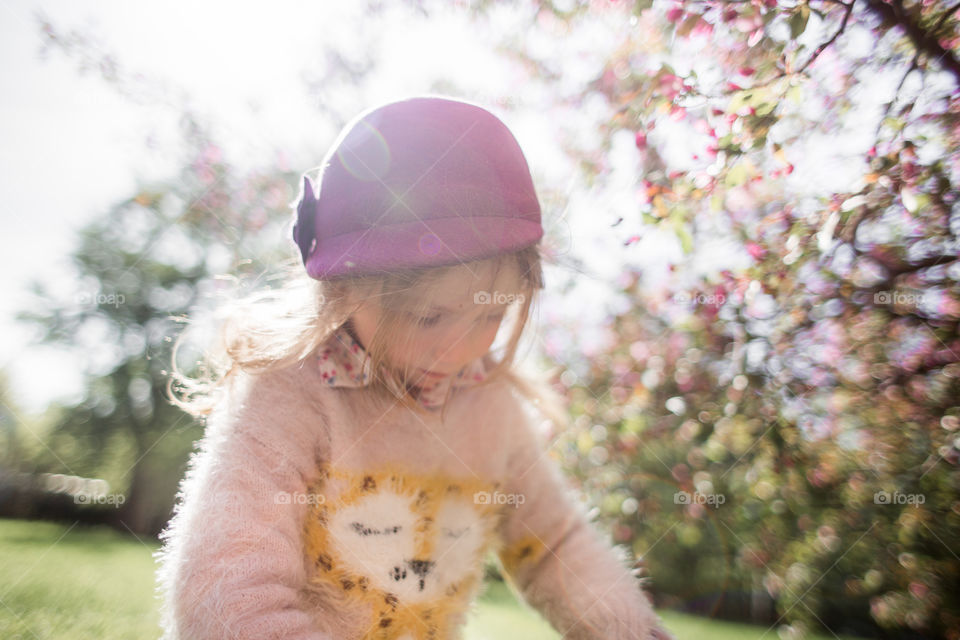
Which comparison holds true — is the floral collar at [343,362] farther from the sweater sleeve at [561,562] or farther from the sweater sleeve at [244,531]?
the sweater sleeve at [561,562]

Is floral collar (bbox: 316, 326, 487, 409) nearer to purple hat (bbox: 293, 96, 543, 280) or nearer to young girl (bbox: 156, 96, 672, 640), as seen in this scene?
young girl (bbox: 156, 96, 672, 640)

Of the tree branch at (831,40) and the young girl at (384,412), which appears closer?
the young girl at (384,412)

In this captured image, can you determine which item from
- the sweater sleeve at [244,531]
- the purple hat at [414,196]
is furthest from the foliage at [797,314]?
the sweater sleeve at [244,531]

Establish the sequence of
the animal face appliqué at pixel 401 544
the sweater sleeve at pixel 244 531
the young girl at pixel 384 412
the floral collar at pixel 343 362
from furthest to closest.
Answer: the floral collar at pixel 343 362
the animal face appliqué at pixel 401 544
the young girl at pixel 384 412
the sweater sleeve at pixel 244 531

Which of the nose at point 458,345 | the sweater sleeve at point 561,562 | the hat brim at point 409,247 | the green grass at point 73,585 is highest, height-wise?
the hat brim at point 409,247

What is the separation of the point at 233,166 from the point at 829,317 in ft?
11.3

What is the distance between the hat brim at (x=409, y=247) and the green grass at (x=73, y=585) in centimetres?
91

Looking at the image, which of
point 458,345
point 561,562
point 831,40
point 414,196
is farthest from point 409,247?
point 831,40

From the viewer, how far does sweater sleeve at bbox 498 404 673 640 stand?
132cm

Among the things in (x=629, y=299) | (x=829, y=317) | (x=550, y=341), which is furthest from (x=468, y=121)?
(x=550, y=341)

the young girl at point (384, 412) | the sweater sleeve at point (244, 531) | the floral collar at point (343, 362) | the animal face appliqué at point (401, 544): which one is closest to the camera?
the sweater sleeve at point (244, 531)

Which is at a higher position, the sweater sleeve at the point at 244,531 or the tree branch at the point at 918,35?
the tree branch at the point at 918,35

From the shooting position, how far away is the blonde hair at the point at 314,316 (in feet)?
3.96

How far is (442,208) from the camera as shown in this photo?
118 centimetres
